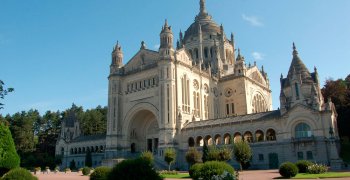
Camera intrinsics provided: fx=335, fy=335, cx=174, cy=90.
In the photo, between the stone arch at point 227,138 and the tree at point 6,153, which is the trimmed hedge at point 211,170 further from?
the stone arch at point 227,138

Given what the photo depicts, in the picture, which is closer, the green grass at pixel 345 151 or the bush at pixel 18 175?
the bush at pixel 18 175

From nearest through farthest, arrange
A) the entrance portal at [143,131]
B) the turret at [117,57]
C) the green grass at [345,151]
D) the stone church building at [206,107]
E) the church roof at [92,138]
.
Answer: the green grass at [345,151] < the stone church building at [206,107] < the entrance portal at [143,131] < the turret at [117,57] < the church roof at [92,138]

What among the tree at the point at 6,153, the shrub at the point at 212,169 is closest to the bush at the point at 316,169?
the shrub at the point at 212,169

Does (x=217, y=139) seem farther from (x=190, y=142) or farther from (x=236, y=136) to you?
(x=190, y=142)

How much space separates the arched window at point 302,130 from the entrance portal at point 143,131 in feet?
94.6

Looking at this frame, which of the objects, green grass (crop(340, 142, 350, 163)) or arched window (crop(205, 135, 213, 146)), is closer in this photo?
green grass (crop(340, 142, 350, 163))

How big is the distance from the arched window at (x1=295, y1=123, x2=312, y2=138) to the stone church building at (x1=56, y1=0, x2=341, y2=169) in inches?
4.9

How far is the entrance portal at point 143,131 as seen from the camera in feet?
216

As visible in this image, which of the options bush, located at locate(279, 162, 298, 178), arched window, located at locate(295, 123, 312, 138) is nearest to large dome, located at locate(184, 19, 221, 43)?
arched window, located at locate(295, 123, 312, 138)

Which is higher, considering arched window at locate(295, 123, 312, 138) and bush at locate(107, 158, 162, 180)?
arched window at locate(295, 123, 312, 138)

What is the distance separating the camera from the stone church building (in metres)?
44.1

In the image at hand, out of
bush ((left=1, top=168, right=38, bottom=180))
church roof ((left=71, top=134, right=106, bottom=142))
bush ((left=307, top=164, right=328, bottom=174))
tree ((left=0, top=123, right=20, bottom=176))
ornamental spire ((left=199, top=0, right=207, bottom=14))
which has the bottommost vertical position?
bush ((left=307, top=164, right=328, bottom=174))

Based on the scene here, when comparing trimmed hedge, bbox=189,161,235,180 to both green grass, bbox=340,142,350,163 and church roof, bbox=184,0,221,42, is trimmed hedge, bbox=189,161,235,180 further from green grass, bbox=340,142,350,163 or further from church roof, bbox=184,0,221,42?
church roof, bbox=184,0,221,42

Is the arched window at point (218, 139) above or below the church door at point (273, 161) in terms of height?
above
